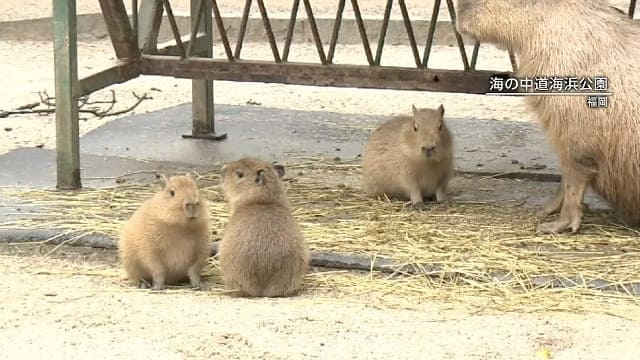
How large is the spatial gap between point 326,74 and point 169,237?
2.00 metres

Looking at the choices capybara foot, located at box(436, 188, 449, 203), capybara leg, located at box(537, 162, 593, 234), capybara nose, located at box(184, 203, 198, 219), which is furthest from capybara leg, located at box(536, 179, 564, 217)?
capybara nose, located at box(184, 203, 198, 219)

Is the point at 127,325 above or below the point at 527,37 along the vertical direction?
below

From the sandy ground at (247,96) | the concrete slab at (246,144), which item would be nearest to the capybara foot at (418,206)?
the concrete slab at (246,144)

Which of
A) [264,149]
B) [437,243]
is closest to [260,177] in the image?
[437,243]

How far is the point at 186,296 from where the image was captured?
525cm

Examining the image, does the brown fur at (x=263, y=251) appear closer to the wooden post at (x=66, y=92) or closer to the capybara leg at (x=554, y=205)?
the capybara leg at (x=554, y=205)

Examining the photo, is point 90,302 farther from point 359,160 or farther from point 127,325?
point 359,160

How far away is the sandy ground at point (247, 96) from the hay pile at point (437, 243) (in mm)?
2139

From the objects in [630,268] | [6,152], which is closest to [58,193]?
[6,152]

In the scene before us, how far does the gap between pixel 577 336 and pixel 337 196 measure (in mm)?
2426

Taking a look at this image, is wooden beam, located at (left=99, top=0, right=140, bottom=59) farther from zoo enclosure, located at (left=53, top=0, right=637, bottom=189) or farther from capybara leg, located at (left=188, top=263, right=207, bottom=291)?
capybara leg, located at (left=188, top=263, right=207, bottom=291)

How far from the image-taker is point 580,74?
592 cm

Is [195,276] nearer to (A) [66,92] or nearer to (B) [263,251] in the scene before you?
(B) [263,251]

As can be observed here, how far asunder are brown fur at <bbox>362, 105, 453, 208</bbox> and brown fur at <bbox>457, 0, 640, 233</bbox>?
612 millimetres
